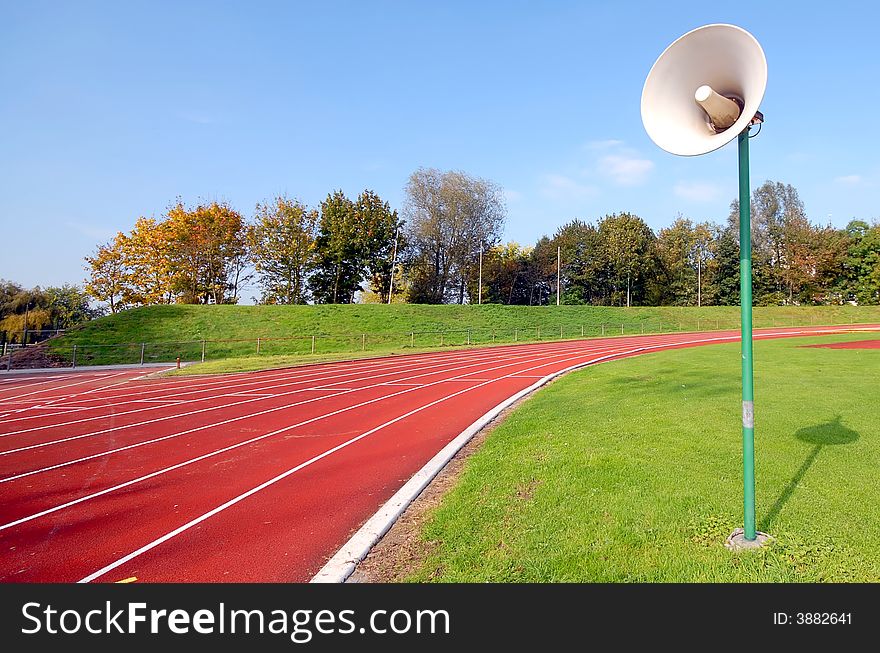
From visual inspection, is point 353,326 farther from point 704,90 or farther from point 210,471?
point 704,90

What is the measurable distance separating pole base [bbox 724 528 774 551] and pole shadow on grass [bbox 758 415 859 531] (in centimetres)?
37

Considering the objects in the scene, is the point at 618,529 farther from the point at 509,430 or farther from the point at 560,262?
the point at 560,262

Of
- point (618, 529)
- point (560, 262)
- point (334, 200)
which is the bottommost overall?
point (618, 529)

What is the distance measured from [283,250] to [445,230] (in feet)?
59.9

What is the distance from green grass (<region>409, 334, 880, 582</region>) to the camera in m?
3.50

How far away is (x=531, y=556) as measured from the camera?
3.71 m

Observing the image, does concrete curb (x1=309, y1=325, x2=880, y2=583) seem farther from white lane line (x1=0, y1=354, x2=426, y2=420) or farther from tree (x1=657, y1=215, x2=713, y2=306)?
tree (x1=657, y1=215, x2=713, y2=306)

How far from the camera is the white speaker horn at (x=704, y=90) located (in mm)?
3568

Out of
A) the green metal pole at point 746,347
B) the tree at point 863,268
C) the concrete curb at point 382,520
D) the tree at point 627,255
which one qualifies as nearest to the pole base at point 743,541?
the green metal pole at point 746,347

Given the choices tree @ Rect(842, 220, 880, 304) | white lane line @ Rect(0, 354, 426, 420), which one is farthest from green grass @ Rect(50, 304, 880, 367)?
tree @ Rect(842, 220, 880, 304)

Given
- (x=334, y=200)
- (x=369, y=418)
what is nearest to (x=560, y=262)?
(x=334, y=200)

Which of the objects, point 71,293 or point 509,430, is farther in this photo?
point 71,293
